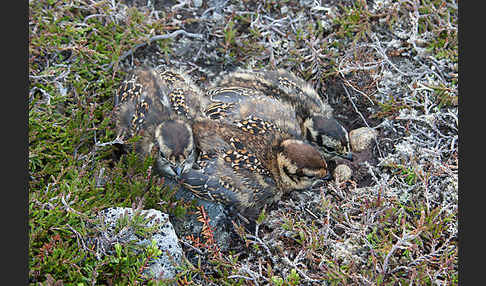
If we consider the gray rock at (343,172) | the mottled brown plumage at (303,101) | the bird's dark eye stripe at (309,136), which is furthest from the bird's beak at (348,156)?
the bird's dark eye stripe at (309,136)

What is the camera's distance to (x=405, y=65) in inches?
232

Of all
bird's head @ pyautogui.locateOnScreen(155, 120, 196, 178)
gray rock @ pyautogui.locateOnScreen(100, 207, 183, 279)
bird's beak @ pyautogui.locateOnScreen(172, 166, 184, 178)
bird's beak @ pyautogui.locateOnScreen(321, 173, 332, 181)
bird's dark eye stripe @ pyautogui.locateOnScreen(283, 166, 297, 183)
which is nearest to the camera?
gray rock @ pyautogui.locateOnScreen(100, 207, 183, 279)

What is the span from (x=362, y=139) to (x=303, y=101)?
77cm

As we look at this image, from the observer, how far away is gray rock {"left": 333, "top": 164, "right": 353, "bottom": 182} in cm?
528

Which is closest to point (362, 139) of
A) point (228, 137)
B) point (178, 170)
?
point (228, 137)

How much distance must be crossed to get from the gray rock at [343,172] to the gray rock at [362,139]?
0.82 ft

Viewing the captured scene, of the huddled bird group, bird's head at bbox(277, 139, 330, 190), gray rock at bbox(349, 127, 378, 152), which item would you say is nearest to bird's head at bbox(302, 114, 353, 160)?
the huddled bird group

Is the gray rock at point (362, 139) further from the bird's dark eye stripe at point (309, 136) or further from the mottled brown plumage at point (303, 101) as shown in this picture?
the bird's dark eye stripe at point (309, 136)

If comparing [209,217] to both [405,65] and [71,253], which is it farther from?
[405,65]

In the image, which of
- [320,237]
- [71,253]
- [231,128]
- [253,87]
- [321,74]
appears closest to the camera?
[71,253]

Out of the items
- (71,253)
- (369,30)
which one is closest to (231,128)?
(71,253)

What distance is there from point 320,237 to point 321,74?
210cm

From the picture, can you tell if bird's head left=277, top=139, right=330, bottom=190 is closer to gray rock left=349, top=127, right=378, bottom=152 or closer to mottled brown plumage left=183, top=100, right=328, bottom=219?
mottled brown plumage left=183, top=100, right=328, bottom=219

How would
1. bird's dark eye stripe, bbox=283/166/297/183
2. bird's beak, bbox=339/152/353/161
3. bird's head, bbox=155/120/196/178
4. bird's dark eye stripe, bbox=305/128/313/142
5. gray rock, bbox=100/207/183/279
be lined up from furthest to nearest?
bird's dark eye stripe, bbox=305/128/313/142
bird's beak, bbox=339/152/353/161
bird's dark eye stripe, bbox=283/166/297/183
bird's head, bbox=155/120/196/178
gray rock, bbox=100/207/183/279
